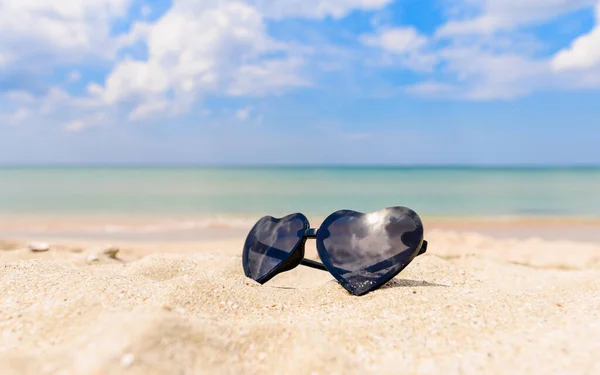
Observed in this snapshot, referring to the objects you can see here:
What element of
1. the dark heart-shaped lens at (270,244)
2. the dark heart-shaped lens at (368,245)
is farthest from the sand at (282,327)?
the dark heart-shaped lens at (270,244)

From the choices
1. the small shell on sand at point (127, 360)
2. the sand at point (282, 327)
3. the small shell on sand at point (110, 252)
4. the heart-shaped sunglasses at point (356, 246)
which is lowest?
the small shell on sand at point (110, 252)

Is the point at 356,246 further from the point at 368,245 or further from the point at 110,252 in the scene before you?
the point at 110,252

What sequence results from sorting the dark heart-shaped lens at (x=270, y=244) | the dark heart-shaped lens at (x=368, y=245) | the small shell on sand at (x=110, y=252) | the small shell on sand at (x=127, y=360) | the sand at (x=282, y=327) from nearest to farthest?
the small shell on sand at (x=127, y=360)
the sand at (x=282, y=327)
the dark heart-shaped lens at (x=368, y=245)
the dark heart-shaped lens at (x=270, y=244)
the small shell on sand at (x=110, y=252)

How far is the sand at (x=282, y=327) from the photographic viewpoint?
200cm

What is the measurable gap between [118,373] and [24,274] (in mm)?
2189

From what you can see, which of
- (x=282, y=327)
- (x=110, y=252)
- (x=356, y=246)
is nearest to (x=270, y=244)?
(x=356, y=246)

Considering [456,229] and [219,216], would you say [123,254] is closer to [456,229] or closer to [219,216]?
[219,216]

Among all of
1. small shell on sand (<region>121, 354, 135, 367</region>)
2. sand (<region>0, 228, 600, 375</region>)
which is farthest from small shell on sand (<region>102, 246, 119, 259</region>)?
small shell on sand (<region>121, 354, 135, 367</region>)

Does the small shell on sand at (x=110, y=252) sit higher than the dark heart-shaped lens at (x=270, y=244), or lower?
lower

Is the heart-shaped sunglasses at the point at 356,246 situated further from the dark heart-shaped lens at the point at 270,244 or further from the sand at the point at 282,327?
the sand at the point at 282,327

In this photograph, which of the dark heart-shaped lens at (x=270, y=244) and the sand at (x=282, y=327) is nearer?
A: the sand at (x=282, y=327)

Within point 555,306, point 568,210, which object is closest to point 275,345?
point 555,306

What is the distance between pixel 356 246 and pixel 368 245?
3.6 inches

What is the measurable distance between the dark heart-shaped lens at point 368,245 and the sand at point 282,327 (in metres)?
0.14
